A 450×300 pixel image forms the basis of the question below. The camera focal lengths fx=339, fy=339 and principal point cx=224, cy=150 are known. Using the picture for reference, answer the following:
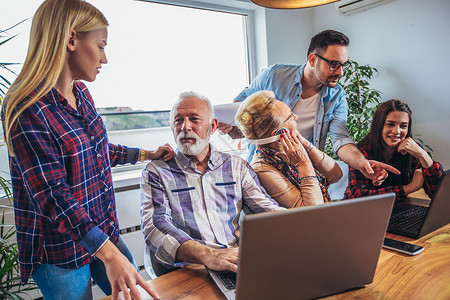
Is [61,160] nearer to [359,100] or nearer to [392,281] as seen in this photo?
[392,281]

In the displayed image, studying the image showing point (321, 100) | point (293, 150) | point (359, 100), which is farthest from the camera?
point (359, 100)

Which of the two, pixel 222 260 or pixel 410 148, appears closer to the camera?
pixel 222 260

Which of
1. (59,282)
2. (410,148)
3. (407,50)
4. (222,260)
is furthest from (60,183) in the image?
(407,50)

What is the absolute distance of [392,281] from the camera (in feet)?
3.29

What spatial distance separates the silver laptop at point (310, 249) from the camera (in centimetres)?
75

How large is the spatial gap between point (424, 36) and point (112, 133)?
290cm

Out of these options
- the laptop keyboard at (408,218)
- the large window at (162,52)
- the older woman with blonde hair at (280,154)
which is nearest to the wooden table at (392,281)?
the laptop keyboard at (408,218)

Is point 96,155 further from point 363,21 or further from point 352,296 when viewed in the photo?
point 363,21

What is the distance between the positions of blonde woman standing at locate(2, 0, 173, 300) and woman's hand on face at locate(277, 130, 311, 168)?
0.86m

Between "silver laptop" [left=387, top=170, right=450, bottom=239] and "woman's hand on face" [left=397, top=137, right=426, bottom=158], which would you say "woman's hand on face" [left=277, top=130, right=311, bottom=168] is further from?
"woman's hand on face" [left=397, top=137, right=426, bottom=158]

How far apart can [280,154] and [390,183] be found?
845 mm

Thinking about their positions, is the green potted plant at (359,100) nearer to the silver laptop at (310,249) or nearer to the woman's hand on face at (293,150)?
the woman's hand on face at (293,150)

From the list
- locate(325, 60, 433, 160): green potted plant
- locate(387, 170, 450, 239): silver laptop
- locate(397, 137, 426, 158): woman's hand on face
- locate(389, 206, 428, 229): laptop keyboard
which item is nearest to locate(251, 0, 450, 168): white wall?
locate(325, 60, 433, 160): green potted plant

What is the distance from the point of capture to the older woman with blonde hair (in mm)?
1677
